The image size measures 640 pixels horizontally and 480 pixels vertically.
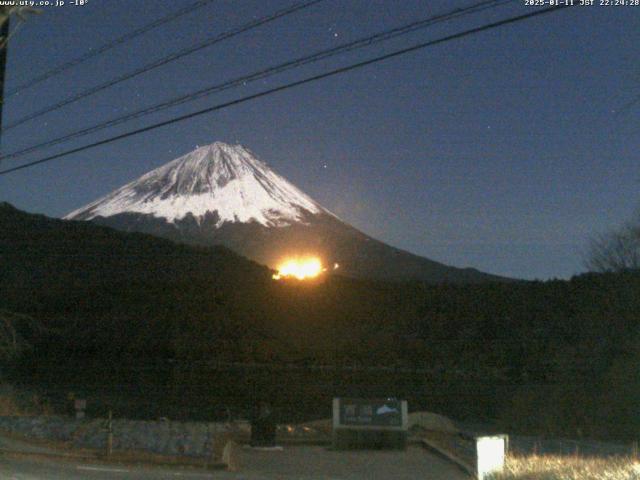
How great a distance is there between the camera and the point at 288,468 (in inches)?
646

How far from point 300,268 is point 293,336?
126ft

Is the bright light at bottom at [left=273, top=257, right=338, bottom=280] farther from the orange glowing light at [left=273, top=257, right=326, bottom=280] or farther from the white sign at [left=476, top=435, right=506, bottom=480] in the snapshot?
the white sign at [left=476, top=435, right=506, bottom=480]

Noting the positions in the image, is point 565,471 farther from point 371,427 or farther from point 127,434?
point 127,434

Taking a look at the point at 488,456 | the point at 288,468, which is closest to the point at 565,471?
the point at 488,456

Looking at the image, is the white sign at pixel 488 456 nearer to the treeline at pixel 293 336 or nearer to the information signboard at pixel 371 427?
the information signboard at pixel 371 427

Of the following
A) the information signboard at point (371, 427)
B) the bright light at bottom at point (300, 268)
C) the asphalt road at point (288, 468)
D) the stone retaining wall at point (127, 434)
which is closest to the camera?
the asphalt road at point (288, 468)

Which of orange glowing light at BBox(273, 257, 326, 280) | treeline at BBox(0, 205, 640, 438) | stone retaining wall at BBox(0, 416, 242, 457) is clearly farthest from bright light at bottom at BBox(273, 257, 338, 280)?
stone retaining wall at BBox(0, 416, 242, 457)

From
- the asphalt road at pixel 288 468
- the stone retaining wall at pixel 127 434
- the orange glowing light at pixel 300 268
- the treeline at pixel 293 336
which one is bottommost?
the asphalt road at pixel 288 468

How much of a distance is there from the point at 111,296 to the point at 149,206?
46.6m

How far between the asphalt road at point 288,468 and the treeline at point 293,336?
16865 millimetres

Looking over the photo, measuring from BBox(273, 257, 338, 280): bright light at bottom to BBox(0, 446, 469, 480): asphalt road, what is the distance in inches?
3291

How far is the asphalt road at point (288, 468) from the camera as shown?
535 inches

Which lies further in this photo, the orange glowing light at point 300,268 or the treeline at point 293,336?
the orange glowing light at point 300,268

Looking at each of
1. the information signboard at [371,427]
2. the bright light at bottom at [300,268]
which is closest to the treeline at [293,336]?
the bright light at bottom at [300,268]
